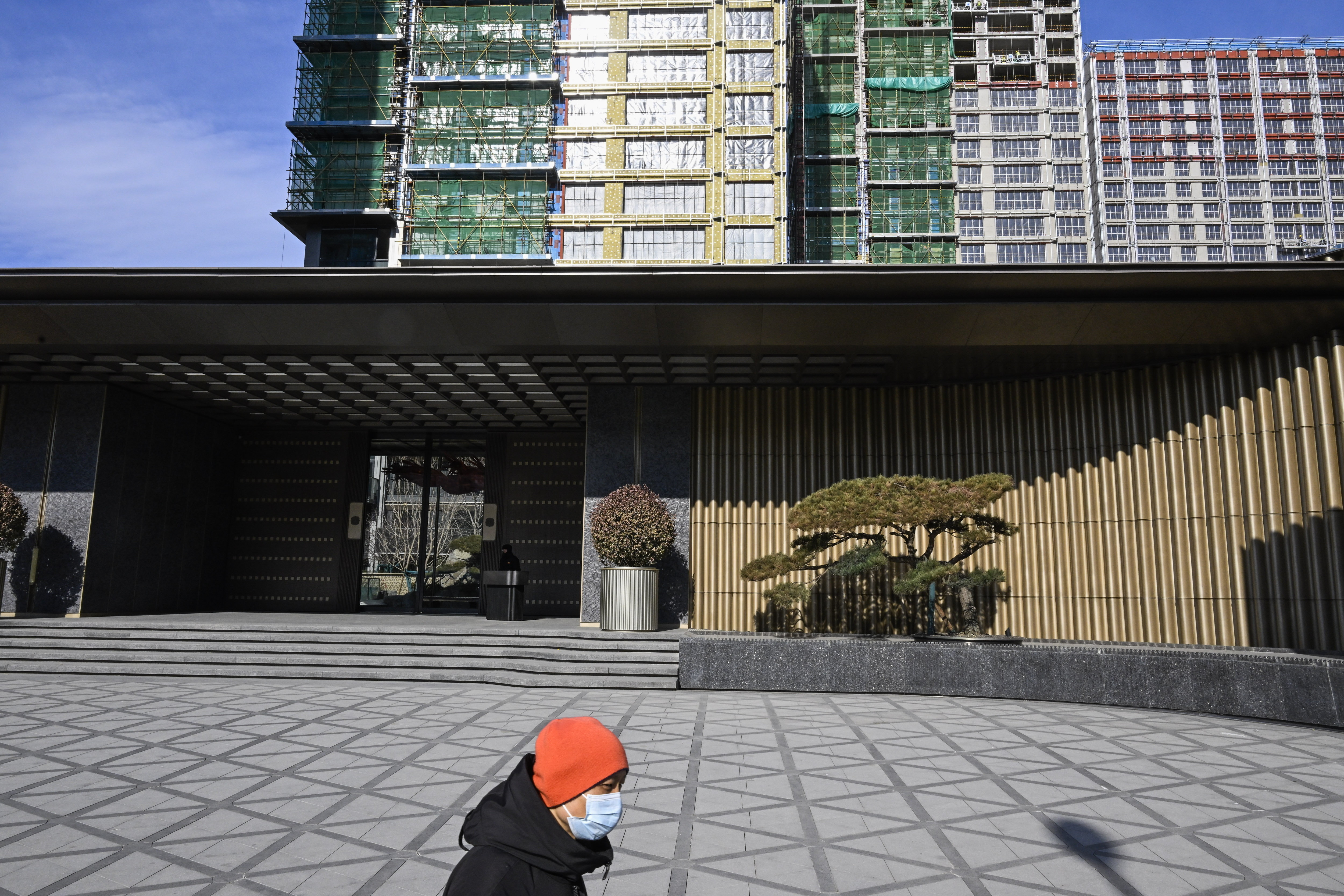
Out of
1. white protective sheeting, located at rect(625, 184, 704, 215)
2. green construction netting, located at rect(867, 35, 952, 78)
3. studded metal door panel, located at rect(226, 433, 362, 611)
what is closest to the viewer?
studded metal door panel, located at rect(226, 433, 362, 611)

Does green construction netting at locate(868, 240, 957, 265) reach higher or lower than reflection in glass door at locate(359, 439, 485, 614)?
higher

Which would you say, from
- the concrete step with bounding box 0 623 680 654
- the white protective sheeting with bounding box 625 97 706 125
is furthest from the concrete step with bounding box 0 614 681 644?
the white protective sheeting with bounding box 625 97 706 125

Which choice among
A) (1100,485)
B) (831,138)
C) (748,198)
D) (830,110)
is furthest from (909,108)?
(1100,485)

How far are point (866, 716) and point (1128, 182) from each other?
80.1 meters

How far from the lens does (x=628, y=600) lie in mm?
12133

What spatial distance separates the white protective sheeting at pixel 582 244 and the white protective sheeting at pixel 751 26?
11.2 m

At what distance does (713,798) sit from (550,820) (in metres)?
4.05

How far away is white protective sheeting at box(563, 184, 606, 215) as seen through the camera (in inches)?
1513

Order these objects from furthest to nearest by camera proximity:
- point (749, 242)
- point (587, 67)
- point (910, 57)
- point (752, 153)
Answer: point (910, 57)
point (587, 67)
point (752, 153)
point (749, 242)

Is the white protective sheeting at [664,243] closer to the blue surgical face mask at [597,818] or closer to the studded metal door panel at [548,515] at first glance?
the studded metal door panel at [548,515]

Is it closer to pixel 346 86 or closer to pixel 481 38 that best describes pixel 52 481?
pixel 346 86

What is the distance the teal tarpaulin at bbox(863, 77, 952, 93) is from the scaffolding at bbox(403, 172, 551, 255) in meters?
26.7

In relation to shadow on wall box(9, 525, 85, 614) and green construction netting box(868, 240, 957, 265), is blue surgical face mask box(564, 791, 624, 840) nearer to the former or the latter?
shadow on wall box(9, 525, 85, 614)

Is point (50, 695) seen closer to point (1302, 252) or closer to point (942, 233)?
point (942, 233)
